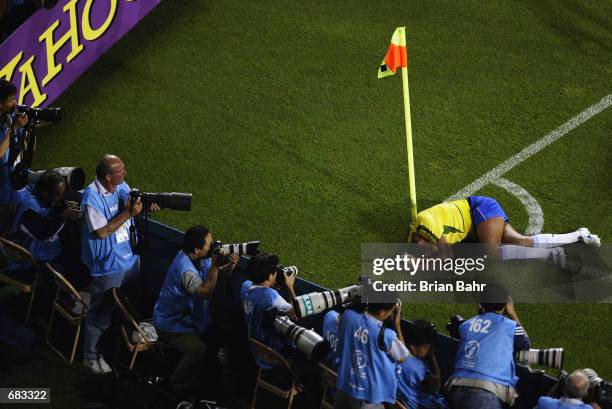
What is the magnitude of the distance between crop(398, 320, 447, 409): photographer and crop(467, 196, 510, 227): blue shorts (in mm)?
2419

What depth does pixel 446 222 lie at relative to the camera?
969 centimetres

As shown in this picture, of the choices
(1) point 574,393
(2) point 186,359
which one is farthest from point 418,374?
(2) point 186,359

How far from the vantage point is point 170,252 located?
904cm

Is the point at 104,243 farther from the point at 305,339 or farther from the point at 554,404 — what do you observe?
A: the point at 554,404

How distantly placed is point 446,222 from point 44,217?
3617mm

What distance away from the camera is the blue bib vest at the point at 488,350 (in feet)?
23.7

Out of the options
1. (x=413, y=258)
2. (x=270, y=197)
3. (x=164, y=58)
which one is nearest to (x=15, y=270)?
(x=270, y=197)

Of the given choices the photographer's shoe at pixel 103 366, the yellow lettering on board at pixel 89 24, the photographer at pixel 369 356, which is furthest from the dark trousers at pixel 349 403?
the yellow lettering on board at pixel 89 24

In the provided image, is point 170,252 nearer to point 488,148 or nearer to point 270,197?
point 270,197

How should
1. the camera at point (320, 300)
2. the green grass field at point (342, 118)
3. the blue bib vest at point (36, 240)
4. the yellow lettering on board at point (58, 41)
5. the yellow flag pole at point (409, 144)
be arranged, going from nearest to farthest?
the camera at point (320, 300)
the blue bib vest at point (36, 240)
the yellow flag pole at point (409, 144)
the green grass field at point (342, 118)
the yellow lettering on board at point (58, 41)

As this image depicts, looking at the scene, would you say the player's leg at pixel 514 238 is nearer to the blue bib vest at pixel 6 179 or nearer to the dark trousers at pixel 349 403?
the dark trousers at pixel 349 403

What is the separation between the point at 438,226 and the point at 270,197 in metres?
2.12

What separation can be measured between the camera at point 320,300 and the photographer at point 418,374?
0.56 m

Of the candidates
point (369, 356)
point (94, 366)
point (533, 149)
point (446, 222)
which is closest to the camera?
point (369, 356)
